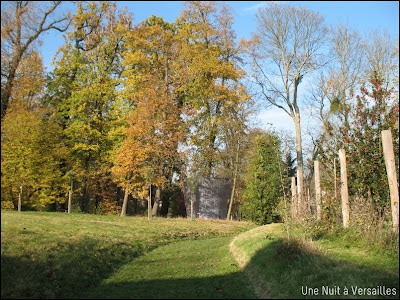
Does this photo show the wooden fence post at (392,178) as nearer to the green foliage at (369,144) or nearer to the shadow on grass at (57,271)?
the green foliage at (369,144)

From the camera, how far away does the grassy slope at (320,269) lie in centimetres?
587

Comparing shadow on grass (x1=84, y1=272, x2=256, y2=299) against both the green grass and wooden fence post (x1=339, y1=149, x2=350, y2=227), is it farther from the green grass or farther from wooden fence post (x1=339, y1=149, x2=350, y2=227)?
wooden fence post (x1=339, y1=149, x2=350, y2=227)

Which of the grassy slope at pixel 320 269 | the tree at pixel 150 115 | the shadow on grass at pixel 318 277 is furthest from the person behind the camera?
the tree at pixel 150 115

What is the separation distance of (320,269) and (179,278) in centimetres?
307

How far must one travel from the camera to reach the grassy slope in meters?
5.87

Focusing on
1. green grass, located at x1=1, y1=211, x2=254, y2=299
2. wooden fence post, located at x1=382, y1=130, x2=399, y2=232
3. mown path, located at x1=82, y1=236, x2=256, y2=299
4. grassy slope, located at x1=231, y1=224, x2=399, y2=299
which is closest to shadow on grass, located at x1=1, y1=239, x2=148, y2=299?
green grass, located at x1=1, y1=211, x2=254, y2=299

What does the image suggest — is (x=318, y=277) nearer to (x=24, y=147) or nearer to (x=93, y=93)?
(x=24, y=147)

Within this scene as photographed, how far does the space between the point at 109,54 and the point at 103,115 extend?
15.4 feet

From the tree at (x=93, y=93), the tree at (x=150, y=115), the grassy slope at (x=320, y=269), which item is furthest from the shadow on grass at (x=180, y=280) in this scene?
the tree at (x=93, y=93)

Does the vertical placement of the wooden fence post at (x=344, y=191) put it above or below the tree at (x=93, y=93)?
below

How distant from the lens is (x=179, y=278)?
26.1ft

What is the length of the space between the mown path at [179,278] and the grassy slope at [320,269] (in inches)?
18.8

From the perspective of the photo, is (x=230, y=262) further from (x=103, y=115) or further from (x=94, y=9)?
(x=94, y=9)

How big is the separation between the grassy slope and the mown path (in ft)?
1.56
